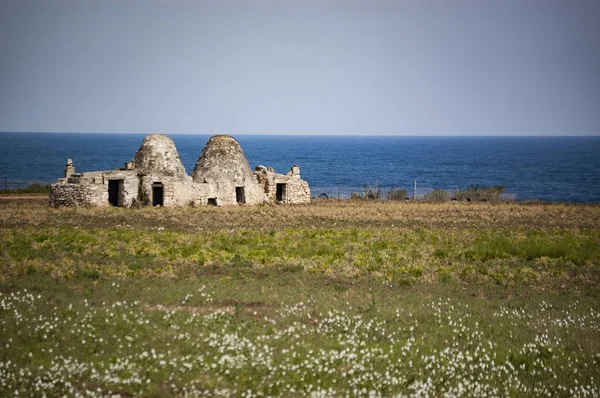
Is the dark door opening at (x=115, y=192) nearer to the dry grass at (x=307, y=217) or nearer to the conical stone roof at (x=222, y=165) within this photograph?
the dry grass at (x=307, y=217)

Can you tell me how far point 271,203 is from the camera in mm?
42938

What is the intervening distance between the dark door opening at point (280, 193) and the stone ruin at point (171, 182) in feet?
0.43

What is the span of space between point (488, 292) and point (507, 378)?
6912mm

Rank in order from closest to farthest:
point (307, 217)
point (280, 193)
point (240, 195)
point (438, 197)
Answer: point (307, 217)
point (240, 195)
point (280, 193)
point (438, 197)

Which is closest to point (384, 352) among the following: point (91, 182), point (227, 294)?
point (227, 294)

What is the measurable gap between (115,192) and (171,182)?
3736mm

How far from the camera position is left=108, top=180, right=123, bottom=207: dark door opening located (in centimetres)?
3803

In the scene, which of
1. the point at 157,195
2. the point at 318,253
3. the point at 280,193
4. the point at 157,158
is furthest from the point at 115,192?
the point at 318,253

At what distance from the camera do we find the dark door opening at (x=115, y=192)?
3803cm

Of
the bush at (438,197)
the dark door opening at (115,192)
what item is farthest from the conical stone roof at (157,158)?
the bush at (438,197)

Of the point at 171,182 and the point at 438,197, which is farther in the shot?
the point at 438,197

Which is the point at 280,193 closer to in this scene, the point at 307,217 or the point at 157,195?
the point at 157,195

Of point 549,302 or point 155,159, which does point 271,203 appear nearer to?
point 155,159

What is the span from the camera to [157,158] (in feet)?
131
